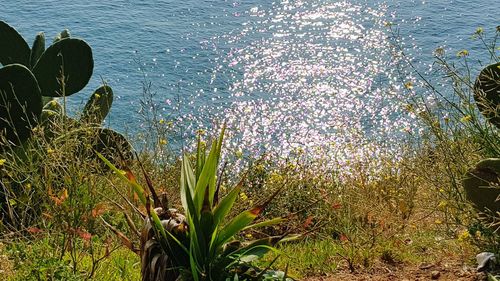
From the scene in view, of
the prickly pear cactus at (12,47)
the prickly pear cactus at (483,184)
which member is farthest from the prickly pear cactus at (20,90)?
the prickly pear cactus at (483,184)

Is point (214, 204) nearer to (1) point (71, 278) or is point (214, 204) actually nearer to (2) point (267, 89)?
(1) point (71, 278)

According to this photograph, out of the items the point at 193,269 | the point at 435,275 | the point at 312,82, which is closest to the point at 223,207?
the point at 193,269

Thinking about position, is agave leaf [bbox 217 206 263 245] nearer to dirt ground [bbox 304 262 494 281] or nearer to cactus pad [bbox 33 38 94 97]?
dirt ground [bbox 304 262 494 281]

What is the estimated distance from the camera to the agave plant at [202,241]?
2758 millimetres

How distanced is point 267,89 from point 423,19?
4627 millimetres

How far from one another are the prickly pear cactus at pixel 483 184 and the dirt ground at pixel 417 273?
331 millimetres

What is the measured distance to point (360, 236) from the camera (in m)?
4.41

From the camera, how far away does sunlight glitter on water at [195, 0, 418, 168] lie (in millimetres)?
10289

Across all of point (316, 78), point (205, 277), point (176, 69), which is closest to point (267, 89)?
point (316, 78)

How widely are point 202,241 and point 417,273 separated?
1.51 metres

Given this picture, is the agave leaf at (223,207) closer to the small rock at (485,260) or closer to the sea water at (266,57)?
the small rock at (485,260)

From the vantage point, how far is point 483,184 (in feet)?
11.8

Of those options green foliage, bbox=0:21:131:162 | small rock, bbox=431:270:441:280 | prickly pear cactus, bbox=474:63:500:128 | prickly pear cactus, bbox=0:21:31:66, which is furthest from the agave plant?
prickly pear cactus, bbox=0:21:31:66

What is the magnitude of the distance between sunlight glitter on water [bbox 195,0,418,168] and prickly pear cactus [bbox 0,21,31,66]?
123 inches
